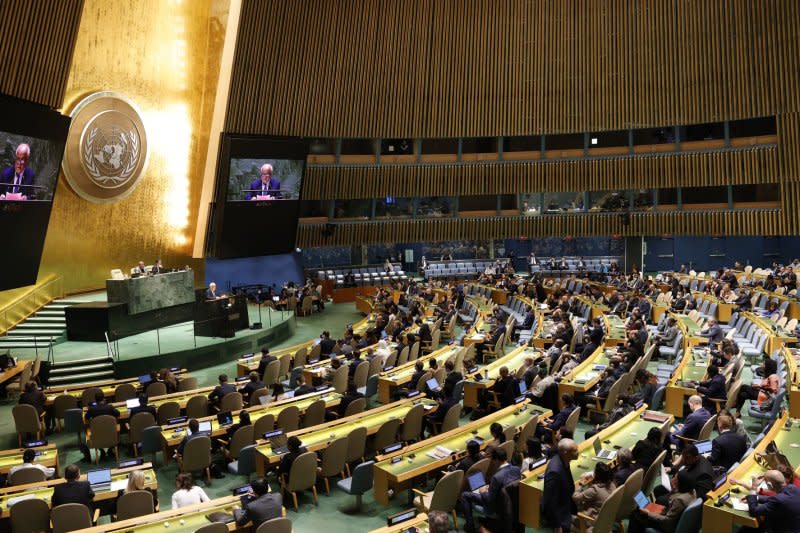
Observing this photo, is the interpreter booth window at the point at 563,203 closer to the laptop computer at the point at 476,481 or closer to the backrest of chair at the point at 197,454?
the backrest of chair at the point at 197,454

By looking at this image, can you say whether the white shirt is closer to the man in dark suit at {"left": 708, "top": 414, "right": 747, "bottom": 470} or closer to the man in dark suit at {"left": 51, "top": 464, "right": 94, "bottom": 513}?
the man in dark suit at {"left": 51, "top": 464, "right": 94, "bottom": 513}

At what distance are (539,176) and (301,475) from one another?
2316 centimetres

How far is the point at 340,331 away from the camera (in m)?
21.2

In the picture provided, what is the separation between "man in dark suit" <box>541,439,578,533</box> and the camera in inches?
247

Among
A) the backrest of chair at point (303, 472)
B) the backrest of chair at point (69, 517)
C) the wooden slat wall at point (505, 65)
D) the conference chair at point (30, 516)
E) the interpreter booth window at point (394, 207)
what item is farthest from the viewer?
the interpreter booth window at point (394, 207)

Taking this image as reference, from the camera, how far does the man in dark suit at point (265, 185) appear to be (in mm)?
23109

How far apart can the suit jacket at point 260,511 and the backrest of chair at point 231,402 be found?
4.46 meters

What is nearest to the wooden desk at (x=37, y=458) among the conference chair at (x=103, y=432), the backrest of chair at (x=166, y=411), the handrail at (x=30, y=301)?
the conference chair at (x=103, y=432)

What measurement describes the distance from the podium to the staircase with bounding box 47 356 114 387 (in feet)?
8.06

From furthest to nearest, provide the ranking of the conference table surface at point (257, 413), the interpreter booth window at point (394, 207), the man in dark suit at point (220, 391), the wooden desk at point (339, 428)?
the interpreter booth window at point (394, 207) → the man in dark suit at point (220, 391) → the conference table surface at point (257, 413) → the wooden desk at point (339, 428)

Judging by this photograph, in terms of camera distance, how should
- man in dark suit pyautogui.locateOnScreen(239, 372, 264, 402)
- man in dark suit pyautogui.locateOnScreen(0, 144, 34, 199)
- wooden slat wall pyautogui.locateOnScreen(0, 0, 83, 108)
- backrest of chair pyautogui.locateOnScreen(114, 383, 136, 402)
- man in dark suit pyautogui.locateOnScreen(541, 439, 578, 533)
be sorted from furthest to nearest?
man in dark suit pyautogui.locateOnScreen(0, 144, 34, 199) < wooden slat wall pyautogui.locateOnScreen(0, 0, 83, 108) < backrest of chair pyautogui.locateOnScreen(114, 383, 136, 402) < man in dark suit pyautogui.locateOnScreen(239, 372, 264, 402) < man in dark suit pyautogui.locateOnScreen(541, 439, 578, 533)

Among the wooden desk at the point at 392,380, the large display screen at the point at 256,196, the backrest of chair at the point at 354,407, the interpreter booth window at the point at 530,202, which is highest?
the interpreter booth window at the point at 530,202

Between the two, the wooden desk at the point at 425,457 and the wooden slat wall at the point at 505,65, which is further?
the wooden slat wall at the point at 505,65

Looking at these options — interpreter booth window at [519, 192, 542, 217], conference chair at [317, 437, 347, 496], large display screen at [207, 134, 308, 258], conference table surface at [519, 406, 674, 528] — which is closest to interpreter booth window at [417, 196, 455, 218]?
interpreter booth window at [519, 192, 542, 217]
